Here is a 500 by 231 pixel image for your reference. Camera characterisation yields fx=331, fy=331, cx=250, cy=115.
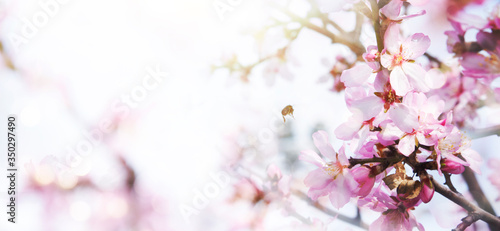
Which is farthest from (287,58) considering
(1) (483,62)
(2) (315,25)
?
(1) (483,62)

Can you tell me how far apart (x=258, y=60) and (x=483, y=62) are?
123 cm

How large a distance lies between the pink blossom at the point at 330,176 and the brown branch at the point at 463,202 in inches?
8.2

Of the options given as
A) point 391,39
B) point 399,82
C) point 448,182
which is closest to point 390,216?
point 448,182

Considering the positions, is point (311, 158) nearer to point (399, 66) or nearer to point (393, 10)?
point (399, 66)

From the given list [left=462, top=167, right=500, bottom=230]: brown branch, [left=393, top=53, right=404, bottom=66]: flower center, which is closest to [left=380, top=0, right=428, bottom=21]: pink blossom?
[left=393, top=53, right=404, bottom=66]: flower center

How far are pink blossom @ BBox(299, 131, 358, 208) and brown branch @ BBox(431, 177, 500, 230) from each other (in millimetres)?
209

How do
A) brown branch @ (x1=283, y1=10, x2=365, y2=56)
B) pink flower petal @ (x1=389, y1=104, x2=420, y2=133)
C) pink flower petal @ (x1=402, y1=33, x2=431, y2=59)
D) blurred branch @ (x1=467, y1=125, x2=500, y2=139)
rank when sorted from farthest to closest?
brown branch @ (x1=283, y1=10, x2=365, y2=56) < blurred branch @ (x1=467, y1=125, x2=500, y2=139) < pink flower petal @ (x1=402, y1=33, x2=431, y2=59) < pink flower petal @ (x1=389, y1=104, x2=420, y2=133)

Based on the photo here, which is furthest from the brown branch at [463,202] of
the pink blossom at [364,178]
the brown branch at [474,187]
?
the brown branch at [474,187]

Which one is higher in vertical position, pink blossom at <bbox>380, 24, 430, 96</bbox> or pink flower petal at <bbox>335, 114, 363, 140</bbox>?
pink blossom at <bbox>380, 24, 430, 96</bbox>

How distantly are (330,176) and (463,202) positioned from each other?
346 mm

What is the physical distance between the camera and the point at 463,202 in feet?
2.87

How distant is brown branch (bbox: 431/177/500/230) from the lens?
86 cm

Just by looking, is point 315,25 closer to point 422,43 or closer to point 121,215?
point 422,43

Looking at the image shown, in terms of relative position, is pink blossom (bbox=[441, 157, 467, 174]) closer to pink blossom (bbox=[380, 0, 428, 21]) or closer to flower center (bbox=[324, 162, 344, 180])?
flower center (bbox=[324, 162, 344, 180])
